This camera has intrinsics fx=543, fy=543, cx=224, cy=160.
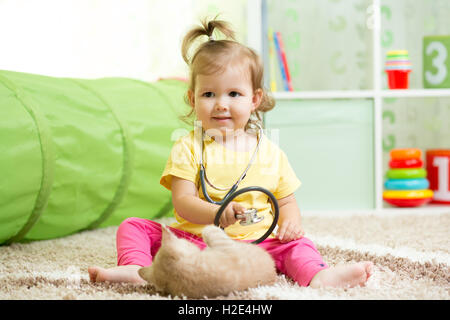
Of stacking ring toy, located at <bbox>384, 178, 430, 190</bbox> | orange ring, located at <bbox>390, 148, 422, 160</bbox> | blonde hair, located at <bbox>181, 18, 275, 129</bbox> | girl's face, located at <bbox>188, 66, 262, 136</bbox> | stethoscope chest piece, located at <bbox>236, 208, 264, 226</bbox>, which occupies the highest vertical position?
blonde hair, located at <bbox>181, 18, 275, 129</bbox>

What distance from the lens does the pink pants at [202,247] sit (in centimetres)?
94

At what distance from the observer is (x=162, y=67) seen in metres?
2.38

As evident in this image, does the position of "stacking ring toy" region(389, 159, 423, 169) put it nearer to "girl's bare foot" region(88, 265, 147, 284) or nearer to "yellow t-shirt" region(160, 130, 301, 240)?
"yellow t-shirt" region(160, 130, 301, 240)

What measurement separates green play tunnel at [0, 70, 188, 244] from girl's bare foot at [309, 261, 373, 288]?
28.7 inches

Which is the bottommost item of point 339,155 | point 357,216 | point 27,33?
point 357,216

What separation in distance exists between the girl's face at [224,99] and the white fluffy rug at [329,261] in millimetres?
311

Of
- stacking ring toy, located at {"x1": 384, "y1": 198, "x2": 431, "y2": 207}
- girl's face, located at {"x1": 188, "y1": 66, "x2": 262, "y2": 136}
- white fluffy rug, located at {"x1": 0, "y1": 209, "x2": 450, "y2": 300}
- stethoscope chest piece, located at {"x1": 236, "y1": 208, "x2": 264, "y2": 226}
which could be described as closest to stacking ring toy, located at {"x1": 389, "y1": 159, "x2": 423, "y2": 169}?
stacking ring toy, located at {"x1": 384, "y1": 198, "x2": 431, "y2": 207}

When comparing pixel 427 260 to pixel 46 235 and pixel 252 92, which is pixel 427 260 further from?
pixel 46 235

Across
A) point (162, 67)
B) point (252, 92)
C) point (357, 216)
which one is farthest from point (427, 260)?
point (162, 67)

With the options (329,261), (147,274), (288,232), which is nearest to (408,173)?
(329,261)

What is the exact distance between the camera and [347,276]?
0.87 metres

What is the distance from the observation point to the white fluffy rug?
0.83m

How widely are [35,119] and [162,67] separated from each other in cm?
115

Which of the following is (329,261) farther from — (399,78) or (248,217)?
(399,78)
